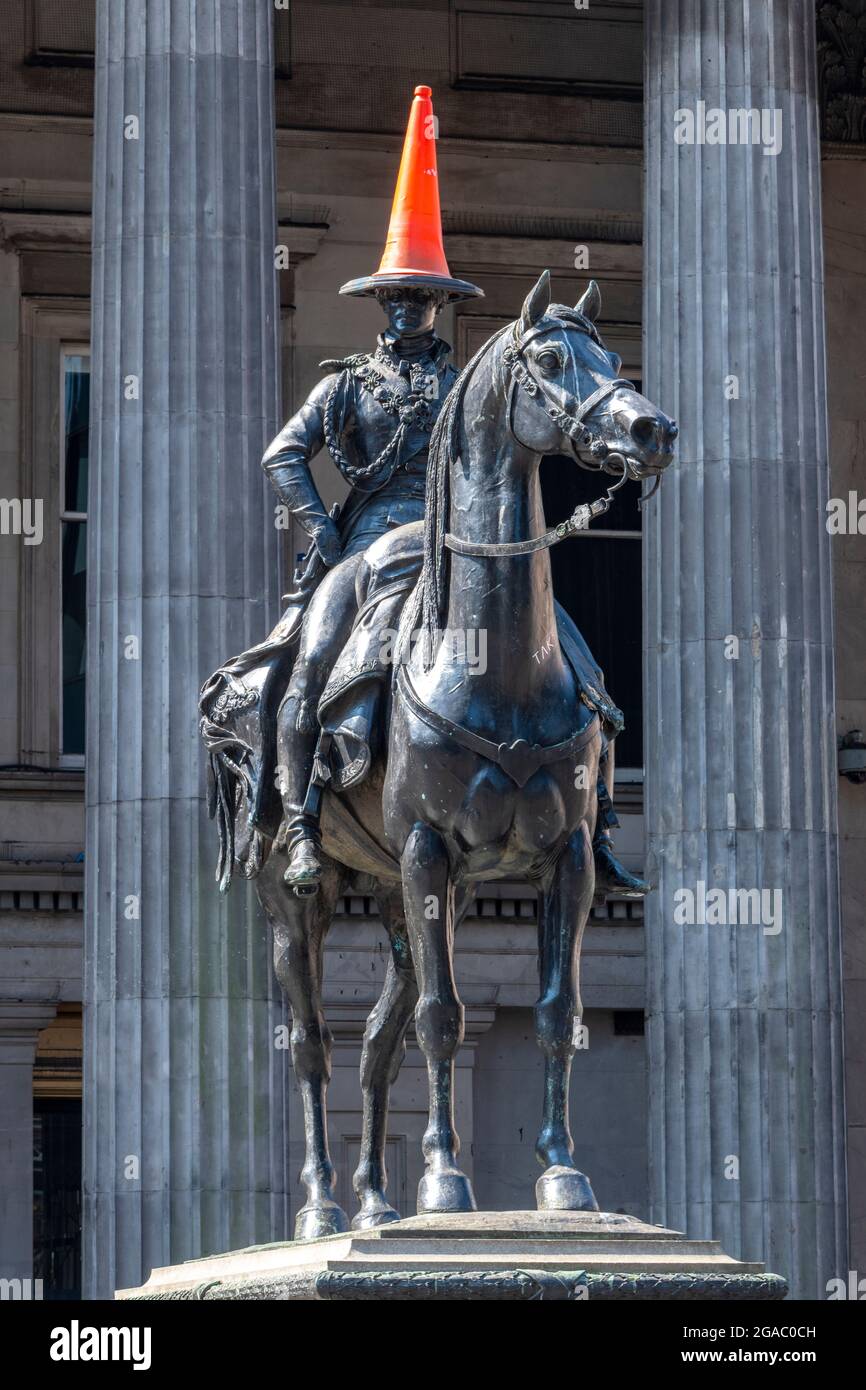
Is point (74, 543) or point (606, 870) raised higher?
point (74, 543)

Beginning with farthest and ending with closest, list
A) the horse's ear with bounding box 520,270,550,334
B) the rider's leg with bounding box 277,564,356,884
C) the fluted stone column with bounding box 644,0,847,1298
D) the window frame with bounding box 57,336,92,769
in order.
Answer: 1. the window frame with bounding box 57,336,92,769
2. the fluted stone column with bounding box 644,0,847,1298
3. the rider's leg with bounding box 277,564,356,884
4. the horse's ear with bounding box 520,270,550,334

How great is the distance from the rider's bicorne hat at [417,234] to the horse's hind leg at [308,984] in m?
2.77

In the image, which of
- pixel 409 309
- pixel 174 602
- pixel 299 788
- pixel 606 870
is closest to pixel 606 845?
pixel 606 870

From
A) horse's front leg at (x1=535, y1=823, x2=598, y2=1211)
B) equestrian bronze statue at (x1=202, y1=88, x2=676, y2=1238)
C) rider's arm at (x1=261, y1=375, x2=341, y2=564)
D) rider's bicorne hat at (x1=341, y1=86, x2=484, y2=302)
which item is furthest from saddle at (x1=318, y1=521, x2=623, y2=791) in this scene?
rider's bicorne hat at (x1=341, y1=86, x2=484, y2=302)

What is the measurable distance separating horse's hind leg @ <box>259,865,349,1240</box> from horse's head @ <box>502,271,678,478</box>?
2855 millimetres

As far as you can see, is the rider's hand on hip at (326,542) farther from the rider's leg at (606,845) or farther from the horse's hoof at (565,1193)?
the horse's hoof at (565,1193)

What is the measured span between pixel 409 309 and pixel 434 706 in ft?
8.50

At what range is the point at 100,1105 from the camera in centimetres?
2525

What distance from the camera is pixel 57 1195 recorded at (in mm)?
31750

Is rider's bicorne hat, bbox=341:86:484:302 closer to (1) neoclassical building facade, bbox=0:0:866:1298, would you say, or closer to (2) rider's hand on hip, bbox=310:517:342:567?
(2) rider's hand on hip, bbox=310:517:342:567

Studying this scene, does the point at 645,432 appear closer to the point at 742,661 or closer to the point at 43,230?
the point at 742,661

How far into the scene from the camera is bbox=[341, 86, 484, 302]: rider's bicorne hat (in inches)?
706

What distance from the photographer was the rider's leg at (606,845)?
17.0 meters
